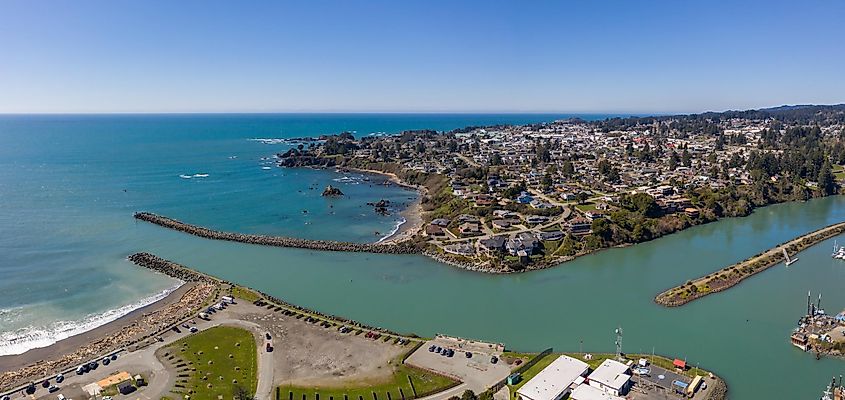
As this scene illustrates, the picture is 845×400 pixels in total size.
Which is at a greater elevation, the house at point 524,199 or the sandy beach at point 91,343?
the house at point 524,199

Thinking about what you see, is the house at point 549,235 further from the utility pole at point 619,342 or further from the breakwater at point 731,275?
the utility pole at point 619,342

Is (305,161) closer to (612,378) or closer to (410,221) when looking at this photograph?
(410,221)

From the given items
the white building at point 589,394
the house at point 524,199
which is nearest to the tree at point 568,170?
the house at point 524,199

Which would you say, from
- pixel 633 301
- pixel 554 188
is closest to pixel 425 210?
pixel 554 188

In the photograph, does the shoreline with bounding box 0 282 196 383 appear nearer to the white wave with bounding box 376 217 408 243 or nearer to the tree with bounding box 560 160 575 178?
the white wave with bounding box 376 217 408 243

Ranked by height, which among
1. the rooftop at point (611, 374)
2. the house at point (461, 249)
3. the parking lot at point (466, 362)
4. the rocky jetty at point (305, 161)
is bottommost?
the parking lot at point (466, 362)

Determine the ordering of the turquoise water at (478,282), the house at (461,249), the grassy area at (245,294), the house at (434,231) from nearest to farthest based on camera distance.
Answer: the turquoise water at (478,282)
the grassy area at (245,294)
the house at (461,249)
the house at (434,231)

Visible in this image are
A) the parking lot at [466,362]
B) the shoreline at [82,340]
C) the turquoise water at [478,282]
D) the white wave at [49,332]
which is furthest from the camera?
the white wave at [49,332]

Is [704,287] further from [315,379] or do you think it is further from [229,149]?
[229,149]
